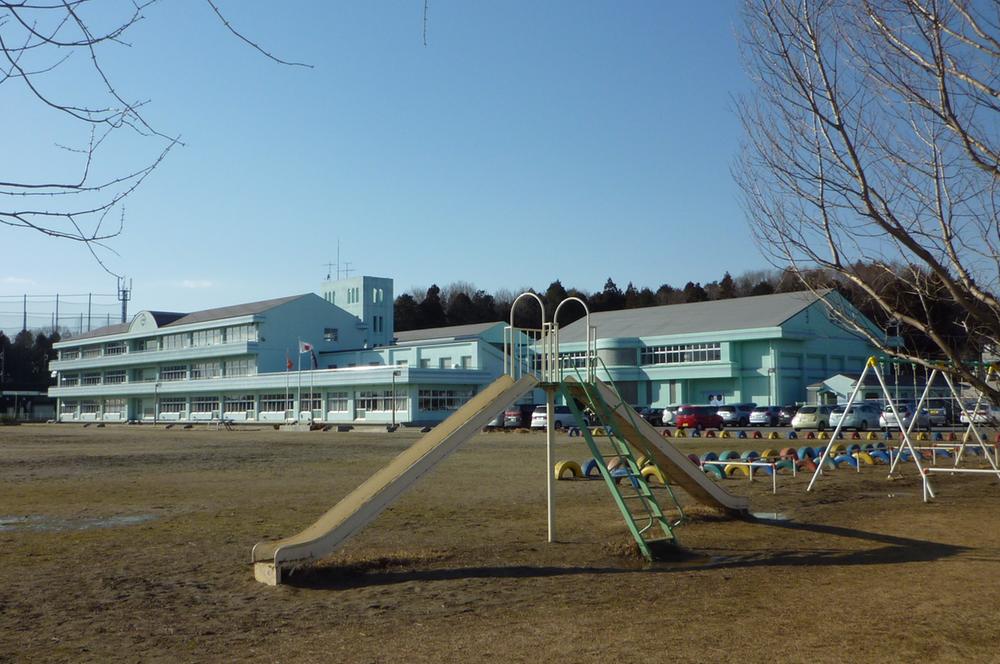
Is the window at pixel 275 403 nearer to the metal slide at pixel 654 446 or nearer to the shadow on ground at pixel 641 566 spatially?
the metal slide at pixel 654 446

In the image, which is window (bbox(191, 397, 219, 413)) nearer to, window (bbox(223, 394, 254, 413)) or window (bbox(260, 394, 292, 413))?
window (bbox(223, 394, 254, 413))

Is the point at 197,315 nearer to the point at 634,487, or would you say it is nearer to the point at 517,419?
the point at 517,419

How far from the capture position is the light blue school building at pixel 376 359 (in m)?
62.7

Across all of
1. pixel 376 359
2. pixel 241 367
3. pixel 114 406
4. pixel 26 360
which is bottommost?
pixel 114 406

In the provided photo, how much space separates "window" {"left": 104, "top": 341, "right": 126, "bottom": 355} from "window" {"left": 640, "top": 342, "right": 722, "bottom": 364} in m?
55.1

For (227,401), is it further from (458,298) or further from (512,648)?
(512,648)

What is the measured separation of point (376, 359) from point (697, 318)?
2636 cm

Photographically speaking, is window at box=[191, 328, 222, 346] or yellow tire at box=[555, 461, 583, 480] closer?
yellow tire at box=[555, 461, 583, 480]

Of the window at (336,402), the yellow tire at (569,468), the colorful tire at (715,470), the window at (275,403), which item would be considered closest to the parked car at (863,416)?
the colorful tire at (715,470)

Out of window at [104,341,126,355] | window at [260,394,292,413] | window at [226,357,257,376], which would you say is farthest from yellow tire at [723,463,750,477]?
window at [104,341,126,355]

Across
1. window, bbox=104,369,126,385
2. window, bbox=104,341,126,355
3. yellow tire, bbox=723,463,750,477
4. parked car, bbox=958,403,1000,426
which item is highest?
window, bbox=104,341,126,355

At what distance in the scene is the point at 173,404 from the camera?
83.9 meters

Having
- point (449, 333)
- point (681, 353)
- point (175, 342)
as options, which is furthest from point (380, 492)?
point (175, 342)

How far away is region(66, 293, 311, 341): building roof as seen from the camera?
77.4 metres
